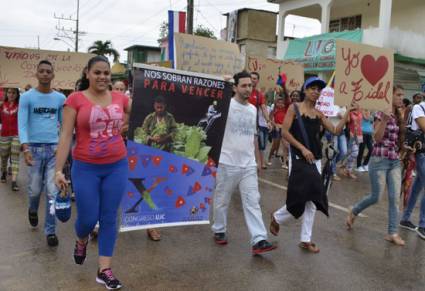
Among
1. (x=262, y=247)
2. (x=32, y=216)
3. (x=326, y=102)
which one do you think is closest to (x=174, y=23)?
(x=32, y=216)

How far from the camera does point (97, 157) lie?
11.7ft

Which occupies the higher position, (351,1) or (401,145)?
(351,1)

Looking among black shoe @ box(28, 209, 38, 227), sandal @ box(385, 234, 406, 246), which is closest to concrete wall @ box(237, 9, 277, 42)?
sandal @ box(385, 234, 406, 246)

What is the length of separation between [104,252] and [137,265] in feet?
1.93

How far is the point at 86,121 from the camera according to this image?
3.52 m

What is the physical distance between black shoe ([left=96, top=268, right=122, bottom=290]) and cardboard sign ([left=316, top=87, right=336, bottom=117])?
8.41 m

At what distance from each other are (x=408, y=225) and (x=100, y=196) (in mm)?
4166

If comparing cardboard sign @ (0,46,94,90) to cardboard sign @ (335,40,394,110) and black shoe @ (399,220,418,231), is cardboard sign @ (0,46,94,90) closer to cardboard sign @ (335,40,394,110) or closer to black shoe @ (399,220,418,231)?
cardboard sign @ (335,40,394,110)

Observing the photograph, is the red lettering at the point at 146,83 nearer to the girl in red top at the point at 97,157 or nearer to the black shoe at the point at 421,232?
the girl in red top at the point at 97,157

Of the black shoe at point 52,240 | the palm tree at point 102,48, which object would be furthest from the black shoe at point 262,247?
the palm tree at point 102,48

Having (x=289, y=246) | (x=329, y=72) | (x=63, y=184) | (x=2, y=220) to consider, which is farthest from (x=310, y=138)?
(x=329, y=72)

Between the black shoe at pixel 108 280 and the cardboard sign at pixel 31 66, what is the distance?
16.0 ft

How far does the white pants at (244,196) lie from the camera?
462 centimetres

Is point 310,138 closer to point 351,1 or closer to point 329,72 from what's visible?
point 329,72
